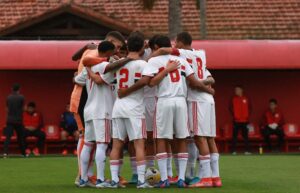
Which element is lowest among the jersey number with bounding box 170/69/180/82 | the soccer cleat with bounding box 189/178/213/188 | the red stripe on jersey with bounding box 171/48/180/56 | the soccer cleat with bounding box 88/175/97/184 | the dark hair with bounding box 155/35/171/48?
the soccer cleat with bounding box 189/178/213/188

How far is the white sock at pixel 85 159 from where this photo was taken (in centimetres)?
1414

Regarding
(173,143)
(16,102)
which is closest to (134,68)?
(173,143)

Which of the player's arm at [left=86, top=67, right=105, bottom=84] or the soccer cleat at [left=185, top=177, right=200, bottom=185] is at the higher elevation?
the player's arm at [left=86, top=67, right=105, bottom=84]

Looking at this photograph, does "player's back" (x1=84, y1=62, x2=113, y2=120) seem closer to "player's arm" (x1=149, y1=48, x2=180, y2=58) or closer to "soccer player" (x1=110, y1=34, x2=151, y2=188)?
"soccer player" (x1=110, y1=34, x2=151, y2=188)

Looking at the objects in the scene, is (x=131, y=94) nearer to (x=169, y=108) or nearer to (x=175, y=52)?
(x=169, y=108)

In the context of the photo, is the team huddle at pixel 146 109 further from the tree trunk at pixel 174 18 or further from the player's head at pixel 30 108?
the tree trunk at pixel 174 18

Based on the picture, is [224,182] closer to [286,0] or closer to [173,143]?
[173,143]

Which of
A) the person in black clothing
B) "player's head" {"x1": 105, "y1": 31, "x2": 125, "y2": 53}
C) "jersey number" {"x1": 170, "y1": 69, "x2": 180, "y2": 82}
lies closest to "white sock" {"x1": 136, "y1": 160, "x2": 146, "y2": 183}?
"jersey number" {"x1": 170, "y1": 69, "x2": 180, "y2": 82}

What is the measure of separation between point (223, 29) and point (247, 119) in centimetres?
1377

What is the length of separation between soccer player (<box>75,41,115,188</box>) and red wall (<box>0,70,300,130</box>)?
14140mm

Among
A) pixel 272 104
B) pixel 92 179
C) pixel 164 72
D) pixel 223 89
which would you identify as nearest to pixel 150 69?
pixel 164 72

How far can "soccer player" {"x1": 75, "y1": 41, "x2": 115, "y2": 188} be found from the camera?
13.9 m

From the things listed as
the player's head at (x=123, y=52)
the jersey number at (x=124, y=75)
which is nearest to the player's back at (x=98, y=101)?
the jersey number at (x=124, y=75)

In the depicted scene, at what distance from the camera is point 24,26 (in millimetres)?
35656
